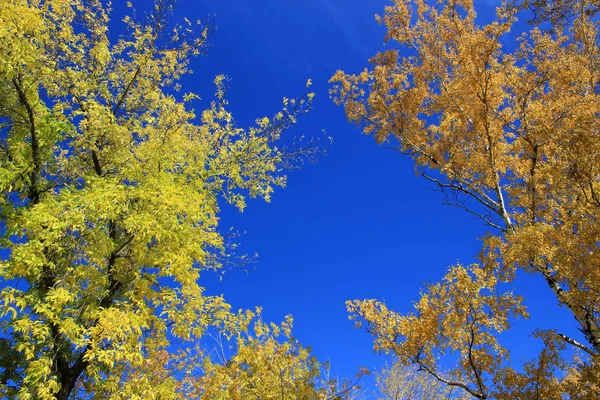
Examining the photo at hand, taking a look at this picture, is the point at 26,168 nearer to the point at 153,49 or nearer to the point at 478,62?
the point at 153,49

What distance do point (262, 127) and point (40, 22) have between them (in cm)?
345

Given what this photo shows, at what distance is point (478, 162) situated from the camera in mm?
9148

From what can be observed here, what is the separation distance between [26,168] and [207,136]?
9.23 feet

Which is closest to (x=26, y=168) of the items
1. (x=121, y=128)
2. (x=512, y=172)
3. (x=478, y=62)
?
(x=121, y=128)

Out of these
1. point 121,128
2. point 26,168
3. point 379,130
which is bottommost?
point 26,168

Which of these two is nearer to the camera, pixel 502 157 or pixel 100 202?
pixel 100 202

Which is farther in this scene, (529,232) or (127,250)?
(529,232)

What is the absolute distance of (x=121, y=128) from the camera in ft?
20.2

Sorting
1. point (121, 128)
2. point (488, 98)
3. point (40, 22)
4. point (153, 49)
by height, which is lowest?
point (121, 128)

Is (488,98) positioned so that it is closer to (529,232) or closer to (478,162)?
(478,162)

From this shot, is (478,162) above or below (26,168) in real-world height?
above

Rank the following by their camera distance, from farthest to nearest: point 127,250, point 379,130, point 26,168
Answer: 1. point 379,130
2. point 127,250
3. point 26,168

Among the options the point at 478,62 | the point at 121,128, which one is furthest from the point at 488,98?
the point at 121,128

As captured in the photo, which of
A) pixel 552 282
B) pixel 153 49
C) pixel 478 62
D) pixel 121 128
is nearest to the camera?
pixel 121 128
